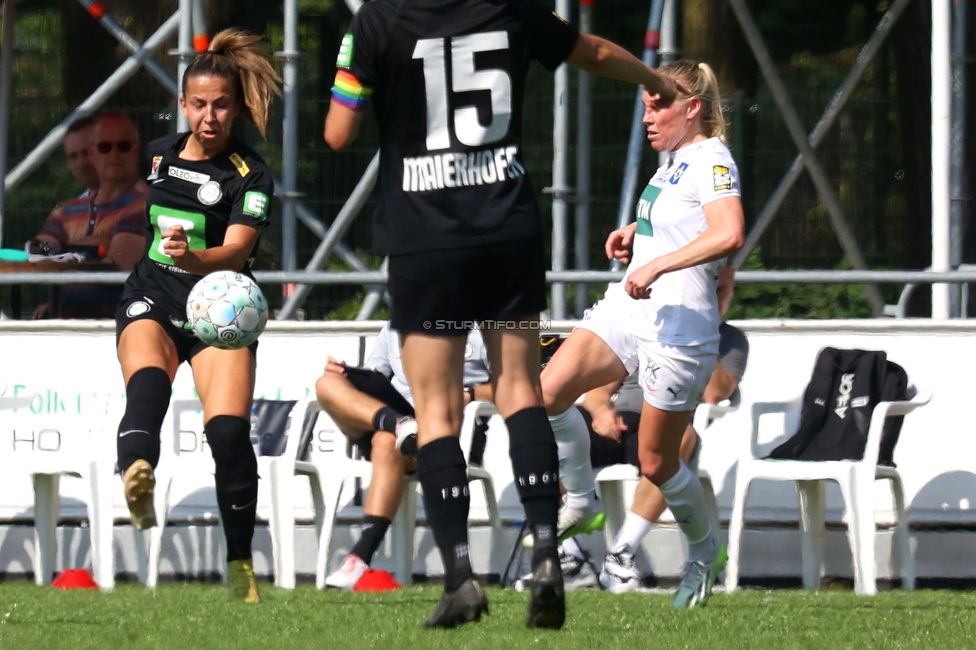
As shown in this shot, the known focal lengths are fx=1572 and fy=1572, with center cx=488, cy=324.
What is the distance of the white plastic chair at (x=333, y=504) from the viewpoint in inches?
264

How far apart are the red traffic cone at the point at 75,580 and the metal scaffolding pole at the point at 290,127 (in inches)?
76.5

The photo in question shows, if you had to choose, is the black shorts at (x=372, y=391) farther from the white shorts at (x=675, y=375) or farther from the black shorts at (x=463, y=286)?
the black shorts at (x=463, y=286)

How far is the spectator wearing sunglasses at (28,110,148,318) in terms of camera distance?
27.9 ft

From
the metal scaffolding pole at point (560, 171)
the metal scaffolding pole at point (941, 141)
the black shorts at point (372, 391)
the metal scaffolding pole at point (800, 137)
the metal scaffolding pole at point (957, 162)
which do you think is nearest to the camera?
the black shorts at point (372, 391)

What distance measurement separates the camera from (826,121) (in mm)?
8477

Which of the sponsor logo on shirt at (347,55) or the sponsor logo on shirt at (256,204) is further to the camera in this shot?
the sponsor logo on shirt at (256,204)

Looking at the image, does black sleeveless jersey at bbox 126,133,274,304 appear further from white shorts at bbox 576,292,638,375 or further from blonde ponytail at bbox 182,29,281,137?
white shorts at bbox 576,292,638,375

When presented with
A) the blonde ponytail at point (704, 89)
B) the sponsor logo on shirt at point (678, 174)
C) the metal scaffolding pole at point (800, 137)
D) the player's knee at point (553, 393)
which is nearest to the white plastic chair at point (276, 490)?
the player's knee at point (553, 393)

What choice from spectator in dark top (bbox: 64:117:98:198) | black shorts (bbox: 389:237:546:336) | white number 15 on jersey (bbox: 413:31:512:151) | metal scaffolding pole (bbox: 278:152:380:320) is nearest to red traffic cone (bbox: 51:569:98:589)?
metal scaffolding pole (bbox: 278:152:380:320)

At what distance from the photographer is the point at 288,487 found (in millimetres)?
6754

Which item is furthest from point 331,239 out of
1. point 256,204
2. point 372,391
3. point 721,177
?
point 721,177

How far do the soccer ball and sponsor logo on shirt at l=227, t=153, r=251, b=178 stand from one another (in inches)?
18.3

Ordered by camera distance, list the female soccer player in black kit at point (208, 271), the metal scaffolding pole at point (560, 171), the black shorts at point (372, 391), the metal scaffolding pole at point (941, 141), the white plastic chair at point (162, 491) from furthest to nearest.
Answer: the metal scaffolding pole at point (560, 171) → the metal scaffolding pole at point (941, 141) → the black shorts at point (372, 391) → the white plastic chair at point (162, 491) → the female soccer player in black kit at point (208, 271)

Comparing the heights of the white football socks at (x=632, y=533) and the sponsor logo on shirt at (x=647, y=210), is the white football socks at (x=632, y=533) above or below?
below
